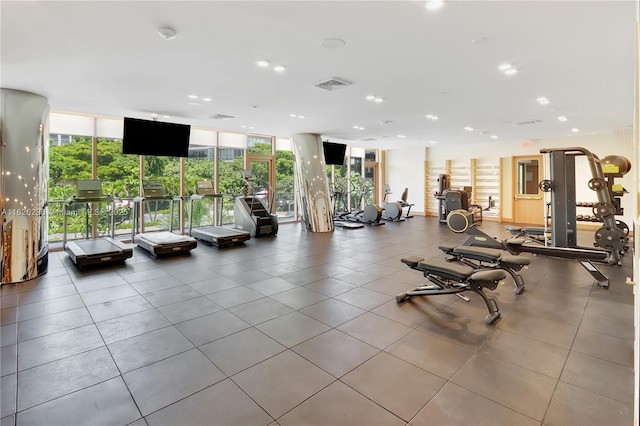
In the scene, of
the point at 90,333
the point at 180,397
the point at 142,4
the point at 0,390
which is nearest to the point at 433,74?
the point at 142,4

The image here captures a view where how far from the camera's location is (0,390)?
223 centimetres

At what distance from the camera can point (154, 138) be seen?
7.36 metres

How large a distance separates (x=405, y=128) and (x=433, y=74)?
4538 mm

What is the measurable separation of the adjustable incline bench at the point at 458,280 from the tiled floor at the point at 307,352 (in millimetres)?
155

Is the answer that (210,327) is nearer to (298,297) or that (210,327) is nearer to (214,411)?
(298,297)

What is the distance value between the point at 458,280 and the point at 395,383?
169 centimetres

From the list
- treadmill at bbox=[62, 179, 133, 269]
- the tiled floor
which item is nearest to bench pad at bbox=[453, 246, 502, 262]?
the tiled floor

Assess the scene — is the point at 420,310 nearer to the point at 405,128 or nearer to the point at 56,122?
the point at 405,128

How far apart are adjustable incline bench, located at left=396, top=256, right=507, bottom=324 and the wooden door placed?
915 centimetres

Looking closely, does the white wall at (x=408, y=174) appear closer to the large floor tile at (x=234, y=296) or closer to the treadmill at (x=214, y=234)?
the treadmill at (x=214, y=234)

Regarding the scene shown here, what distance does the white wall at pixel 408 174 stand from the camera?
13.8 meters

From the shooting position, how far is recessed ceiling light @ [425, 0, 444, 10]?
9.04 feet

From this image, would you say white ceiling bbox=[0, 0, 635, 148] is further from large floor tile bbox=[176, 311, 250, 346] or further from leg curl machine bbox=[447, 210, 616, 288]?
large floor tile bbox=[176, 311, 250, 346]

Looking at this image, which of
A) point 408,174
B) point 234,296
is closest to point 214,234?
point 234,296
